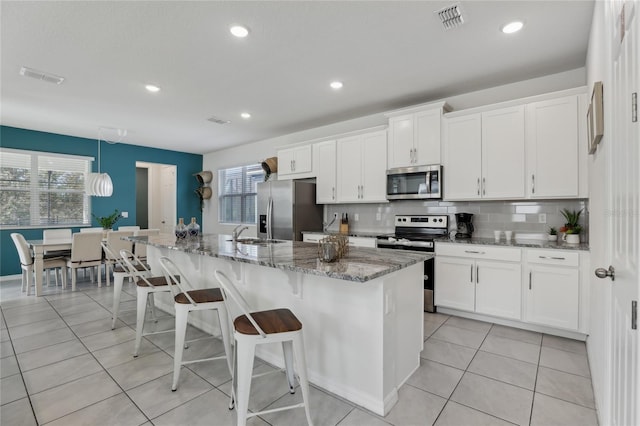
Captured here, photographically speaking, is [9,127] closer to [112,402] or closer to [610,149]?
[112,402]

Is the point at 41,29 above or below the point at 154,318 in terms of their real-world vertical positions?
above

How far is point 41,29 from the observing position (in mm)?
2531

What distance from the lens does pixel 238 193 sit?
719cm

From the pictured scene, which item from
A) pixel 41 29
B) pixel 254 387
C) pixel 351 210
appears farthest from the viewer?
pixel 351 210

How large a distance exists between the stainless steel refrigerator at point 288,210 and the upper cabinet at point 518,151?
214 centimetres

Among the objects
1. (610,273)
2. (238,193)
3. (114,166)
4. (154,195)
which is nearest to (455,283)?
(610,273)

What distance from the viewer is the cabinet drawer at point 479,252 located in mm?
3105

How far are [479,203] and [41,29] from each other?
457 cm

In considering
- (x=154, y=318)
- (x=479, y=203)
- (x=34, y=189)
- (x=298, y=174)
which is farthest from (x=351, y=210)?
(x=34, y=189)

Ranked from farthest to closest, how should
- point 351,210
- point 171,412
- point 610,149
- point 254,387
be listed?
point 351,210 → point 254,387 → point 171,412 → point 610,149

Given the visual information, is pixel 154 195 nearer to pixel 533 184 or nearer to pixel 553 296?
pixel 533 184

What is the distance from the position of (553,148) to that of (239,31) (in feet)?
10.2

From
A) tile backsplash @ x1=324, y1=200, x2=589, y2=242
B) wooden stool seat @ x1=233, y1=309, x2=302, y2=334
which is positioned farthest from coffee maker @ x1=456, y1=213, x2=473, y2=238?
wooden stool seat @ x1=233, y1=309, x2=302, y2=334

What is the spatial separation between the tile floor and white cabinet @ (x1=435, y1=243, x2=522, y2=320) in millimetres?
246
